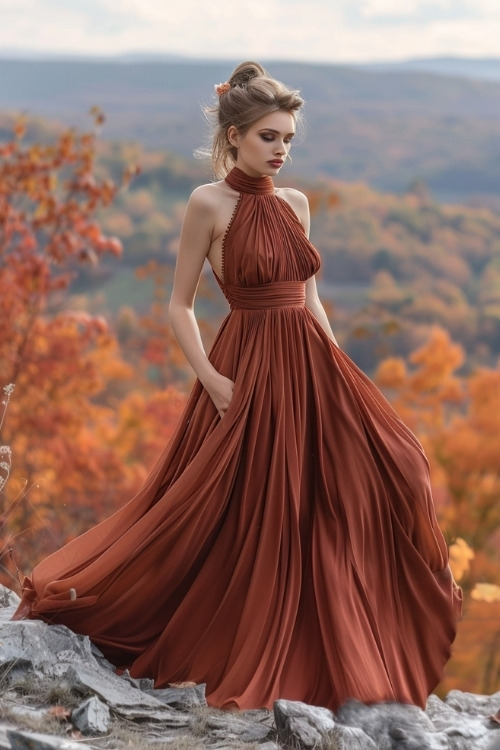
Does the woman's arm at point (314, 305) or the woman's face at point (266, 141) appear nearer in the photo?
the woman's face at point (266, 141)

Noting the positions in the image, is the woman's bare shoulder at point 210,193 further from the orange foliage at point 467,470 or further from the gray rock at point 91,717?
the orange foliage at point 467,470

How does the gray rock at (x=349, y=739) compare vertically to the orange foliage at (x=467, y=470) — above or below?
below

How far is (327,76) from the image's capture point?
1872cm

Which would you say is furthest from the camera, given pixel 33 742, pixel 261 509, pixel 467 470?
pixel 467 470

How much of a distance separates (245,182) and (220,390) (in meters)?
0.69

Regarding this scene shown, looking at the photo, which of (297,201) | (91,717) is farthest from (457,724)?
(297,201)

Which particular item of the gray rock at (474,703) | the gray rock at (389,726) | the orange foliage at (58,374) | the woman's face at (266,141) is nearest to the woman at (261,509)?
the woman's face at (266,141)

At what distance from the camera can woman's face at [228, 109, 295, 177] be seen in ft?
10.8

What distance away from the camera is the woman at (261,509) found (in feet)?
10.5

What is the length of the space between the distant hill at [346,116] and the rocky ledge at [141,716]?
41.3ft

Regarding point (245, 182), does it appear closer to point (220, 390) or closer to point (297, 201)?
point (297, 201)

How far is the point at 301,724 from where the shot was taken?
112 inches

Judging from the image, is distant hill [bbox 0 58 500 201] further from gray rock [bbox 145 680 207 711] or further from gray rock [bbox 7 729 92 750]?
gray rock [bbox 7 729 92 750]

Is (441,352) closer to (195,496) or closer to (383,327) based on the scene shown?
(383,327)
